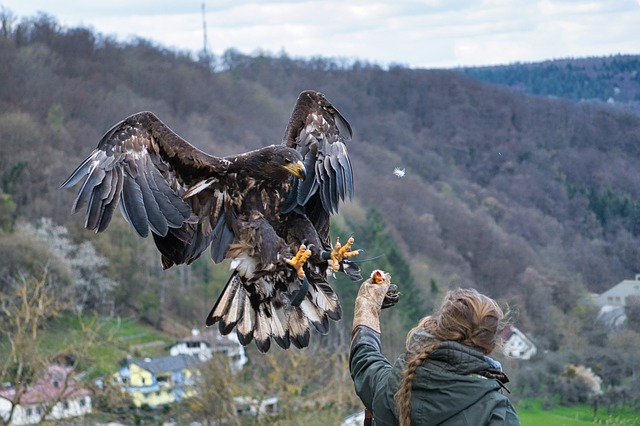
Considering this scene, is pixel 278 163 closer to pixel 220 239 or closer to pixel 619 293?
pixel 220 239

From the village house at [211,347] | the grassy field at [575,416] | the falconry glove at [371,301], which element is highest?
the falconry glove at [371,301]

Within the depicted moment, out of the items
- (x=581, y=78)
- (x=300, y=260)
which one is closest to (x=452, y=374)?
(x=300, y=260)

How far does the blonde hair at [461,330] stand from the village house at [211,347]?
610 inches

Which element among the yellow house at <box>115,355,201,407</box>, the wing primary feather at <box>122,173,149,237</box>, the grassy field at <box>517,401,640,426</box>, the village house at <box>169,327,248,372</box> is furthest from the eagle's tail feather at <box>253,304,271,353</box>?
the yellow house at <box>115,355,201,407</box>

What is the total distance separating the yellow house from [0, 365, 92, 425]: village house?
1122 mm

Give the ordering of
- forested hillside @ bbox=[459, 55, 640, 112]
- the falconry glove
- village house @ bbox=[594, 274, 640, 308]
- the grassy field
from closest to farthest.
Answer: the falconry glove → the grassy field → forested hillside @ bbox=[459, 55, 640, 112] → village house @ bbox=[594, 274, 640, 308]

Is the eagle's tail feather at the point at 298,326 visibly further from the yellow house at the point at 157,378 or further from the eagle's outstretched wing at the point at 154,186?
the yellow house at the point at 157,378

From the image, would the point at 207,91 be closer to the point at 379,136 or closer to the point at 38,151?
the point at 38,151

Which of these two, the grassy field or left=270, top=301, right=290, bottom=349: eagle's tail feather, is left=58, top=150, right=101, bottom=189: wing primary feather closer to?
left=270, top=301, right=290, bottom=349: eagle's tail feather

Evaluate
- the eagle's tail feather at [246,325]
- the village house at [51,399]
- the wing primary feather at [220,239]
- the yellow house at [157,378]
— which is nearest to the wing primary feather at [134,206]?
the wing primary feather at [220,239]

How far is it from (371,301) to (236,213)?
1675 mm

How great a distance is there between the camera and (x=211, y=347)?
66.7ft

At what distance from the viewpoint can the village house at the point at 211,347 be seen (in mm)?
19344

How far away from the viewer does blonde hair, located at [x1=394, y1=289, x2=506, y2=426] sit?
8.24 ft
